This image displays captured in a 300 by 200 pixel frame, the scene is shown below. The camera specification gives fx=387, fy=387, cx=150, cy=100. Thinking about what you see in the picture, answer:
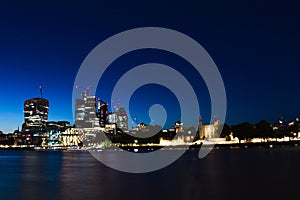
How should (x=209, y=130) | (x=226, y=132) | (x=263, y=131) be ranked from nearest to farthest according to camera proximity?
(x=263, y=131) → (x=226, y=132) → (x=209, y=130)

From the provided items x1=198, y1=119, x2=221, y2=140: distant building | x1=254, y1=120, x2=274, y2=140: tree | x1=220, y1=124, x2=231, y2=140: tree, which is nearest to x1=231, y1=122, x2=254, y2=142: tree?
x1=254, y1=120, x2=274, y2=140: tree

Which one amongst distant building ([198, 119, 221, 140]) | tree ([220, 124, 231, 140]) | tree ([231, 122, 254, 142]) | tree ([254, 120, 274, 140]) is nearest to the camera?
tree ([254, 120, 274, 140])

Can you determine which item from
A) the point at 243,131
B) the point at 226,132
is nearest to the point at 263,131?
the point at 243,131

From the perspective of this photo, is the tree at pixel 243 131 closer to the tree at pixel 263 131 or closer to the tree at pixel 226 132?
the tree at pixel 263 131

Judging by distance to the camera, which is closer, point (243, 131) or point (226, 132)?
point (243, 131)

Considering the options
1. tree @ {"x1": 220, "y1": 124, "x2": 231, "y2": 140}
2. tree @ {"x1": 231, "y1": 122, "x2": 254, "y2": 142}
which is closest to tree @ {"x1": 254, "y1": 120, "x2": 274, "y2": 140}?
tree @ {"x1": 231, "y1": 122, "x2": 254, "y2": 142}

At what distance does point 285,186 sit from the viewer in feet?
103

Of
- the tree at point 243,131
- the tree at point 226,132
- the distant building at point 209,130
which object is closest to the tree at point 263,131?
the tree at point 243,131

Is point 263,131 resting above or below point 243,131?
below

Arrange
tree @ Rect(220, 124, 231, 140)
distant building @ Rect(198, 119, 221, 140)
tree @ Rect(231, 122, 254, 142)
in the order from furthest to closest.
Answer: distant building @ Rect(198, 119, 221, 140), tree @ Rect(220, 124, 231, 140), tree @ Rect(231, 122, 254, 142)

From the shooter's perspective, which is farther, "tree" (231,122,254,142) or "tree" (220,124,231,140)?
"tree" (220,124,231,140)

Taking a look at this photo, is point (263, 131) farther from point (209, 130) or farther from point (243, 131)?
point (209, 130)

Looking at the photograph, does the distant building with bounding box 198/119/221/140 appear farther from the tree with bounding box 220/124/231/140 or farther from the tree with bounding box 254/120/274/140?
the tree with bounding box 254/120/274/140

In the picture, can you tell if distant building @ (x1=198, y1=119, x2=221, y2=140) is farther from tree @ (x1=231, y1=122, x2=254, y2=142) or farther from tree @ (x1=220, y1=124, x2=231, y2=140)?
tree @ (x1=231, y1=122, x2=254, y2=142)
